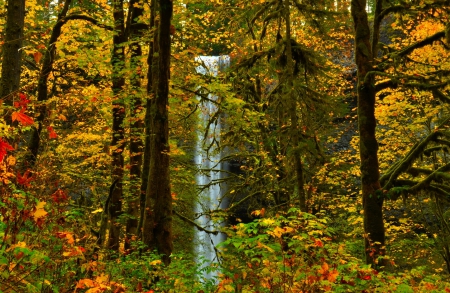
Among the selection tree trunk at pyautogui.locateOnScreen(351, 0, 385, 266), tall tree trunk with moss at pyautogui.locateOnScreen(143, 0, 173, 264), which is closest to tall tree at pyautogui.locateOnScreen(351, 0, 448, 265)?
tree trunk at pyautogui.locateOnScreen(351, 0, 385, 266)

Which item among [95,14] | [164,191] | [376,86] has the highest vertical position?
[95,14]

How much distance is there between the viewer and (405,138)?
50.8 ft

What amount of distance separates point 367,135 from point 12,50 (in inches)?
275

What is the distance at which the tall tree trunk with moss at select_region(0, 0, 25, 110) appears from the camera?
6016 millimetres

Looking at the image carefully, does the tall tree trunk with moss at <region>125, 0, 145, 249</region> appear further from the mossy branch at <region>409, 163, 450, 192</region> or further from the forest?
the mossy branch at <region>409, 163, 450, 192</region>

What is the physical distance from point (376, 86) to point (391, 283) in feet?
14.6

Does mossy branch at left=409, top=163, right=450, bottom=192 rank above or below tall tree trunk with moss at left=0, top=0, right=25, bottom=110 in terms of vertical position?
below

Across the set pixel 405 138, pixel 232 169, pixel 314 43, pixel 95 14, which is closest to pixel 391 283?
pixel 95 14

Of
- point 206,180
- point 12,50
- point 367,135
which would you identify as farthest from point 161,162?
point 206,180

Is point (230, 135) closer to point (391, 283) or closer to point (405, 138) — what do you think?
point (405, 138)

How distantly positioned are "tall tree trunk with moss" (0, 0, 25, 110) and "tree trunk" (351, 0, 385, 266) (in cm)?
660

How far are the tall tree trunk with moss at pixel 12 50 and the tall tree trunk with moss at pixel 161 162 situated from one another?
2296 millimetres

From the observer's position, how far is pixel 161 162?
7012mm

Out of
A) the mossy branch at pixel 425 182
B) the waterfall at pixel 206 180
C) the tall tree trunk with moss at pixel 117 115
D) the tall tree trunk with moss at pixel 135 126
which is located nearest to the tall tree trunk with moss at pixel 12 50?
the tall tree trunk with moss at pixel 117 115
